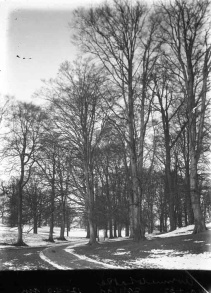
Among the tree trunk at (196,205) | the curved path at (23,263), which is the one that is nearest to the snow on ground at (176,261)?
the curved path at (23,263)

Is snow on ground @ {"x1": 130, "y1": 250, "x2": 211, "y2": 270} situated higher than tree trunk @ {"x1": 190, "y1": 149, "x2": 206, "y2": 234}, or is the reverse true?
tree trunk @ {"x1": 190, "y1": 149, "x2": 206, "y2": 234}

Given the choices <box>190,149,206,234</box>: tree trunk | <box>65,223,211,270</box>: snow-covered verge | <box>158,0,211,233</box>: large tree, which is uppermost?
<box>158,0,211,233</box>: large tree

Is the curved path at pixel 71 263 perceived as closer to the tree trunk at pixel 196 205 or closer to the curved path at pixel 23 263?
the curved path at pixel 23 263

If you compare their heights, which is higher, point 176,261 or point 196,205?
point 196,205

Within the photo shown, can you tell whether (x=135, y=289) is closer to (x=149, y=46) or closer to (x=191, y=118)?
(x=191, y=118)

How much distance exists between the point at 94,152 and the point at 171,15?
10930 millimetres

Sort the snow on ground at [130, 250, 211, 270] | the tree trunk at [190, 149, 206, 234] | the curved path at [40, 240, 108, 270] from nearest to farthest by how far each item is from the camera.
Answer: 1. the snow on ground at [130, 250, 211, 270]
2. the curved path at [40, 240, 108, 270]
3. the tree trunk at [190, 149, 206, 234]

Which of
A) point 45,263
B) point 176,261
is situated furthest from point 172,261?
point 45,263

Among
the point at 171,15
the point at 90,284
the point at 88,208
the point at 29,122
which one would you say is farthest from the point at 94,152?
the point at 90,284

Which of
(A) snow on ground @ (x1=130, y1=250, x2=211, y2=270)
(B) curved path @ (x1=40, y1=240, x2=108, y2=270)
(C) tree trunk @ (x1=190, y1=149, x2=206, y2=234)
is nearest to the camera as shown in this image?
(A) snow on ground @ (x1=130, y1=250, x2=211, y2=270)

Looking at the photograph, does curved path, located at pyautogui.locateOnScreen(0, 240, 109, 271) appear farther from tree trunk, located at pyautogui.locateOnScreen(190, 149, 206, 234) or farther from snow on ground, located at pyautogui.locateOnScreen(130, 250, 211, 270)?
tree trunk, located at pyautogui.locateOnScreen(190, 149, 206, 234)

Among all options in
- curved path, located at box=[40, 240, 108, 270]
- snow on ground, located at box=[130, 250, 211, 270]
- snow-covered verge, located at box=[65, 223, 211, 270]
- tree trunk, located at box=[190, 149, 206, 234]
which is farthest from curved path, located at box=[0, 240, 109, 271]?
tree trunk, located at box=[190, 149, 206, 234]

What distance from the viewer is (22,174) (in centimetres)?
2511

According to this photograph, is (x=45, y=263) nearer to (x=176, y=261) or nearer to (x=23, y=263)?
(x=23, y=263)
